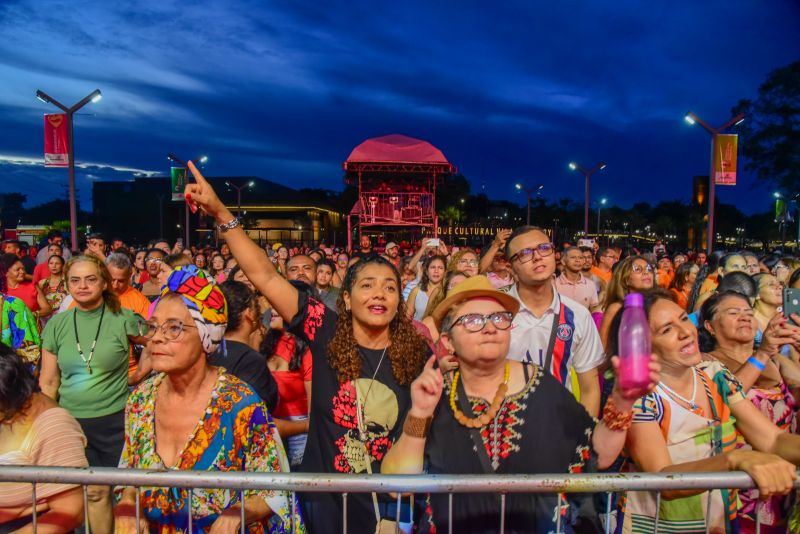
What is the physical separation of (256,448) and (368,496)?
0.64m

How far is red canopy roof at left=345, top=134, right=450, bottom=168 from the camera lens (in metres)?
26.9

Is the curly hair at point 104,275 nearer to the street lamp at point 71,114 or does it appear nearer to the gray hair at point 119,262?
the gray hair at point 119,262

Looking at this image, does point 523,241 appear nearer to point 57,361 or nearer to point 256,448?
point 256,448

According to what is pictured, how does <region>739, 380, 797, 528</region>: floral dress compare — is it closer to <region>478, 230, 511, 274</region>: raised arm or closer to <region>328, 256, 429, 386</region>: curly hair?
<region>328, 256, 429, 386</region>: curly hair

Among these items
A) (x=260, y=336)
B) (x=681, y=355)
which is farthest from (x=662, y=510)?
(x=260, y=336)

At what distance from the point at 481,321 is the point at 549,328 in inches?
63.9

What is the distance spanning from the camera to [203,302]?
252 cm

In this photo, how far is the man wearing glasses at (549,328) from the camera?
3.71 metres

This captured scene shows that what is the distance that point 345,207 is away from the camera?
70.3 meters

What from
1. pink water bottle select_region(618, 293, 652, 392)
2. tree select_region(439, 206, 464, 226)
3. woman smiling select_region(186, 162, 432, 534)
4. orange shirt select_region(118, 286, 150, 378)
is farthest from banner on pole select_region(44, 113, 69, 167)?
tree select_region(439, 206, 464, 226)

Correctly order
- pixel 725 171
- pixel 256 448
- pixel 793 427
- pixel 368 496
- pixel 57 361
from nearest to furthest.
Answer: pixel 256 448 → pixel 368 496 → pixel 793 427 → pixel 57 361 → pixel 725 171

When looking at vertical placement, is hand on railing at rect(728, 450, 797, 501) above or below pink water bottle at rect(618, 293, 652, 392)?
below

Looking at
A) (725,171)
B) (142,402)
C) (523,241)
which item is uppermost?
(725,171)

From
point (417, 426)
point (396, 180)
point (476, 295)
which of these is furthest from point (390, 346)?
point (396, 180)
